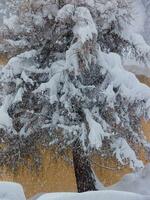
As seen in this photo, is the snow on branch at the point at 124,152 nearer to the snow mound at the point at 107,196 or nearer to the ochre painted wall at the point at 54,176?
the ochre painted wall at the point at 54,176

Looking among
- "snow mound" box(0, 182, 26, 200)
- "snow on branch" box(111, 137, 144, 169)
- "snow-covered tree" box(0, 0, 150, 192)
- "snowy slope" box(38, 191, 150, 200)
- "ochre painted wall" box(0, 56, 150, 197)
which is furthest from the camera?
"ochre painted wall" box(0, 56, 150, 197)

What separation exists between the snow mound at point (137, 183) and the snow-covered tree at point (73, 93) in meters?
0.88

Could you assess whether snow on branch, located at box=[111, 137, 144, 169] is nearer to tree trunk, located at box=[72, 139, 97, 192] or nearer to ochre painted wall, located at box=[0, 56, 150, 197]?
tree trunk, located at box=[72, 139, 97, 192]

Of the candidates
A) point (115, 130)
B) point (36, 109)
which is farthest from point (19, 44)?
point (115, 130)

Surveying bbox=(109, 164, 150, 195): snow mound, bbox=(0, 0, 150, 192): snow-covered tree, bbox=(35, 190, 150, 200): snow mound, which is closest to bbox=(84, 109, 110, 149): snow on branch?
bbox=(0, 0, 150, 192): snow-covered tree

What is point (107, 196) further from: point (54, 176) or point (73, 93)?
point (54, 176)

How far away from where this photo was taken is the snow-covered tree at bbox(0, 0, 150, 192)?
916cm

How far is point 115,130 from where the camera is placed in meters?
9.48

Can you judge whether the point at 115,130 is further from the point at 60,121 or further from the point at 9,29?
the point at 9,29

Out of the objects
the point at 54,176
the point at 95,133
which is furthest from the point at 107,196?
the point at 54,176

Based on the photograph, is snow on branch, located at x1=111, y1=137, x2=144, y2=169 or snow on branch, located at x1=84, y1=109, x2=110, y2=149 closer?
snow on branch, located at x1=84, y1=109, x2=110, y2=149

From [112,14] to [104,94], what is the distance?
1.88 meters

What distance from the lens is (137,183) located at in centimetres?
1047

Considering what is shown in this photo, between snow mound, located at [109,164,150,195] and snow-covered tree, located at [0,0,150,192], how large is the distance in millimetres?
882
